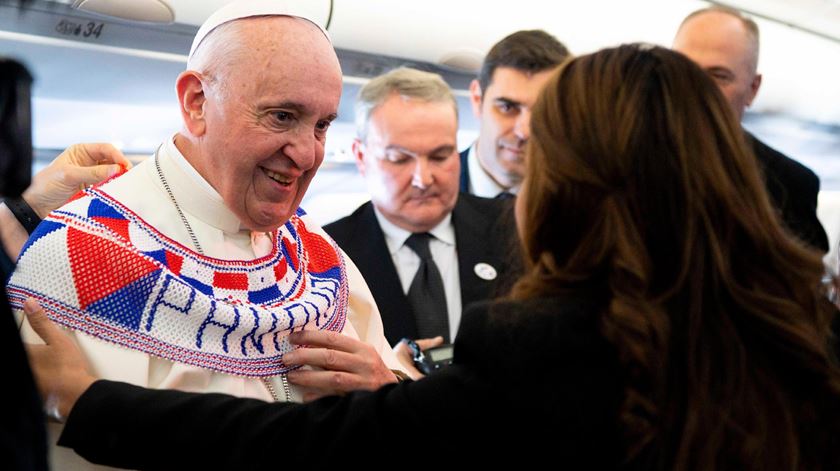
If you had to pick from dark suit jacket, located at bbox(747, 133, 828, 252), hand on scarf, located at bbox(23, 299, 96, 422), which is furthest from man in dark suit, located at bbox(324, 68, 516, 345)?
hand on scarf, located at bbox(23, 299, 96, 422)

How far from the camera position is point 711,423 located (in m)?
1.43

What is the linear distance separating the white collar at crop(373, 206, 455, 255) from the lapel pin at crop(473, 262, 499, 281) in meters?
0.15

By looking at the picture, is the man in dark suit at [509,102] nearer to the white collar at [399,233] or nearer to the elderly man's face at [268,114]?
the white collar at [399,233]

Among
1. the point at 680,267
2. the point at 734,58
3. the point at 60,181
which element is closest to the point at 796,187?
the point at 734,58

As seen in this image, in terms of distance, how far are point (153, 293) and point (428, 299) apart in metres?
1.35

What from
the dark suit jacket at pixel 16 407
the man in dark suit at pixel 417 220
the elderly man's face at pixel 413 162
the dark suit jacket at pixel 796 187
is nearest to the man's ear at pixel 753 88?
the dark suit jacket at pixel 796 187

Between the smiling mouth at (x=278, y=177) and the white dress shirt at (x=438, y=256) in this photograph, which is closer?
the smiling mouth at (x=278, y=177)

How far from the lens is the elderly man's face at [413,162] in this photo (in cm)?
320

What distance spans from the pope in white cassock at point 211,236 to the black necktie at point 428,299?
0.90 metres

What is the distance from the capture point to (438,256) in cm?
324

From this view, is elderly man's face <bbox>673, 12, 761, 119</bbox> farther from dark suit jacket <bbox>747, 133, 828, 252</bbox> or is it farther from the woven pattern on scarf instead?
the woven pattern on scarf

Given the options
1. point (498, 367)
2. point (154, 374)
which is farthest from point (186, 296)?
point (498, 367)

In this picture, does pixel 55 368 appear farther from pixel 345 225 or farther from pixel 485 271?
pixel 485 271

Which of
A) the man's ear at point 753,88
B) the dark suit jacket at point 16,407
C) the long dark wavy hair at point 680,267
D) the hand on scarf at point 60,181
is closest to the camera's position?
the dark suit jacket at point 16,407
